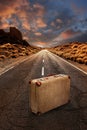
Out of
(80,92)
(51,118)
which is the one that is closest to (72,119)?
(51,118)

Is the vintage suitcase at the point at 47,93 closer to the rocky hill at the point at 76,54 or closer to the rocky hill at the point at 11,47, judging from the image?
the rocky hill at the point at 76,54

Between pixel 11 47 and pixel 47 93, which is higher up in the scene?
pixel 11 47

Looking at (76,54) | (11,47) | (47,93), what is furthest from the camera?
(11,47)

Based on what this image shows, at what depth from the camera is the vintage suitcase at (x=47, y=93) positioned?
6402 millimetres

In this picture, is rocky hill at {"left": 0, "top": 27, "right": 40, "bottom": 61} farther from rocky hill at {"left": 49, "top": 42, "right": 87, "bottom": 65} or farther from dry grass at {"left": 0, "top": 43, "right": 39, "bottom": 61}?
rocky hill at {"left": 49, "top": 42, "right": 87, "bottom": 65}

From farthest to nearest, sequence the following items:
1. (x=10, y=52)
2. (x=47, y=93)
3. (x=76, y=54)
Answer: (x=10, y=52), (x=76, y=54), (x=47, y=93)

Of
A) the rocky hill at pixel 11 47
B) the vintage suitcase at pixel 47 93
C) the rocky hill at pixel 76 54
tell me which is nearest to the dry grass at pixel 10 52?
the rocky hill at pixel 11 47

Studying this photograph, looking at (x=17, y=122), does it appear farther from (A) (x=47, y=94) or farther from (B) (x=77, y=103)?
(B) (x=77, y=103)

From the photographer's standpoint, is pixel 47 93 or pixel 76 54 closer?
pixel 47 93

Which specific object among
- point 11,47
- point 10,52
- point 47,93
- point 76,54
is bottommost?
point 47,93

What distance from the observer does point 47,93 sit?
6688mm

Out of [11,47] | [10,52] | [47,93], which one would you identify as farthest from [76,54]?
[11,47]

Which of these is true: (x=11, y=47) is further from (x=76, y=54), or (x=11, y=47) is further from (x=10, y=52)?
(x=76, y=54)

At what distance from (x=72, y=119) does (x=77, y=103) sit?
1675 millimetres
